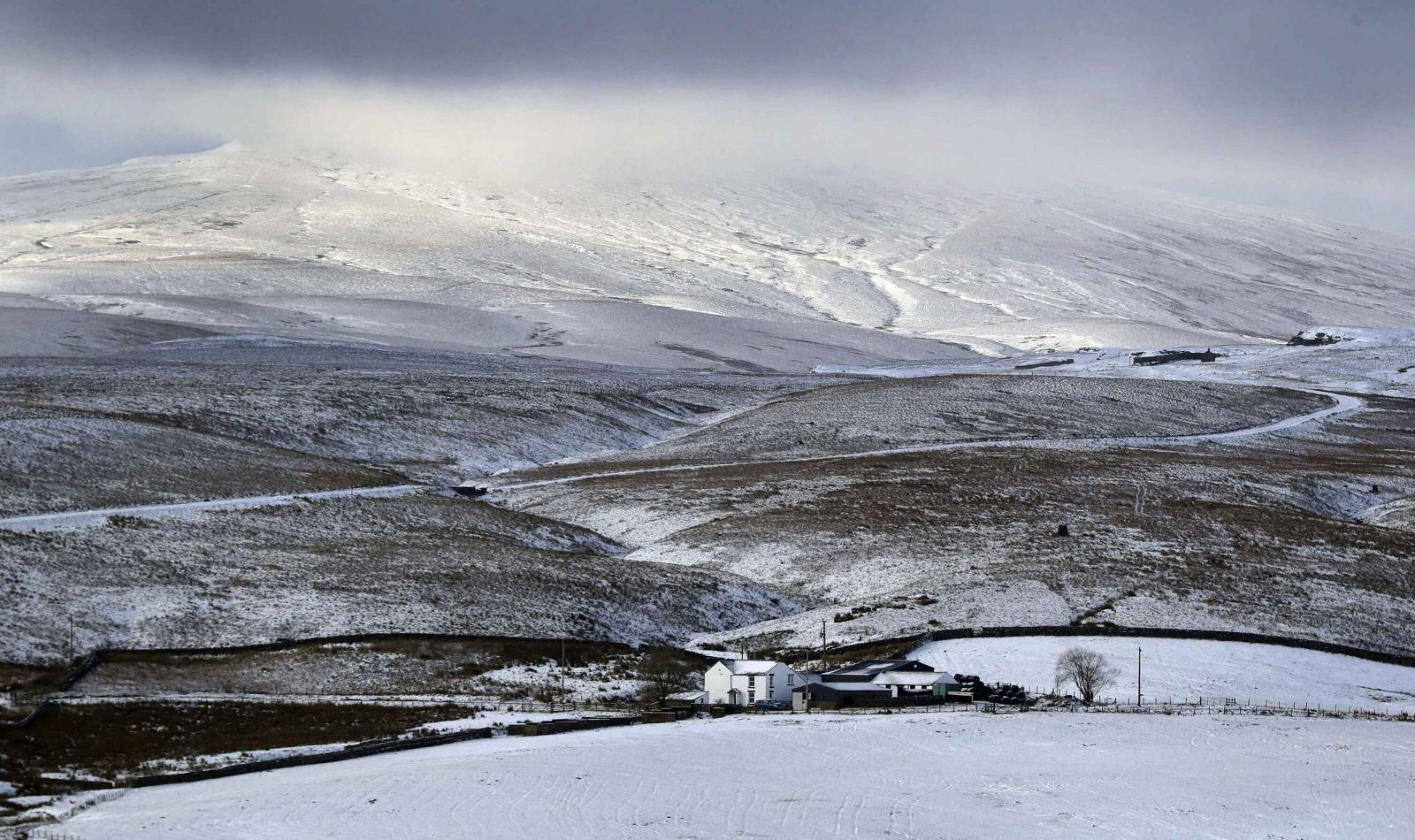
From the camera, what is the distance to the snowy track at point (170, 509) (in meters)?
69.4

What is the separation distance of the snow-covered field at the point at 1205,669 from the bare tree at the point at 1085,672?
0.33 m

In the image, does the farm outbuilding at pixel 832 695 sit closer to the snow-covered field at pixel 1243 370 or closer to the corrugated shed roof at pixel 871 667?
the corrugated shed roof at pixel 871 667

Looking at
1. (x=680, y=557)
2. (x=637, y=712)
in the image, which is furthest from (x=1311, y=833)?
(x=680, y=557)

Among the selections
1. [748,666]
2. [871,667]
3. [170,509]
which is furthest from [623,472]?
[748,666]

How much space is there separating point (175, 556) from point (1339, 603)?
46.1m

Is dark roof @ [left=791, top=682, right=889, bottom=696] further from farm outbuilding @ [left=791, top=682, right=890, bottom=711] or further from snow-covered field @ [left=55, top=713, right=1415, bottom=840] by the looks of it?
snow-covered field @ [left=55, top=713, right=1415, bottom=840]

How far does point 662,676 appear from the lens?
187 ft

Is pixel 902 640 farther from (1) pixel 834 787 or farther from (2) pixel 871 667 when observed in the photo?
(1) pixel 834 787

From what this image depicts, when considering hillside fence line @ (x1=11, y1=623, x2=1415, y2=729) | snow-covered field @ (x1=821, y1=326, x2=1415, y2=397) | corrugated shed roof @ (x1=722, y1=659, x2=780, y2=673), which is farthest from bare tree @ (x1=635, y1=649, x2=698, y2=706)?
snow-covered field @ (x1=821, y1=326, x2=1415, y2=397)

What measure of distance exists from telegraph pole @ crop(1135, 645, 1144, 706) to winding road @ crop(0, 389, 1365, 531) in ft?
133

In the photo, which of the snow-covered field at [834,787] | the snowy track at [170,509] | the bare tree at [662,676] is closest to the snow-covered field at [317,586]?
the snowy track at [170,509]

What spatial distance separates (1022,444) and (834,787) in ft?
280

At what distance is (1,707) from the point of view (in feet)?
155

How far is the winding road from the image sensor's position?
7081 centimetres
